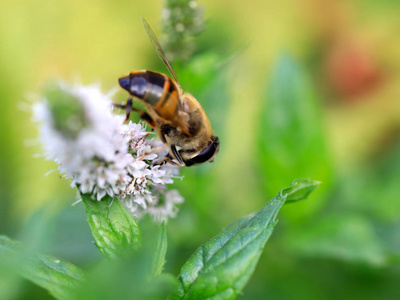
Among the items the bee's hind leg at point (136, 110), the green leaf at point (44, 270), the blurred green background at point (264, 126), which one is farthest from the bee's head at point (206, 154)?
the green leaf at point (44, 270)

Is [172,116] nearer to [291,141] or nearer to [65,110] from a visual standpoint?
[65,110]

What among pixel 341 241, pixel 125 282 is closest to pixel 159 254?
pixel 125 282

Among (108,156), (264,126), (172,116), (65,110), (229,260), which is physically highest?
(65,110)

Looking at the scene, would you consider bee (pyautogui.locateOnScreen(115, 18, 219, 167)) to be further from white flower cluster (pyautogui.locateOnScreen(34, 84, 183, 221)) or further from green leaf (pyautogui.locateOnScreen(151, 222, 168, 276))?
green leaf (pyautogui.locateOnScreen(151, 222, 168, 276))

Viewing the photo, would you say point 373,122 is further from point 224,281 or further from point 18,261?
point 18,261

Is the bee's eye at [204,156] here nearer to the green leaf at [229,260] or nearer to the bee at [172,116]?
the bee at [172,116]

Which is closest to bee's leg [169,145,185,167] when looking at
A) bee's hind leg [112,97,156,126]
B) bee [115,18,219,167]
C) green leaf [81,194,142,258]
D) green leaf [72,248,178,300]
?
bee [115,18,219,167]
